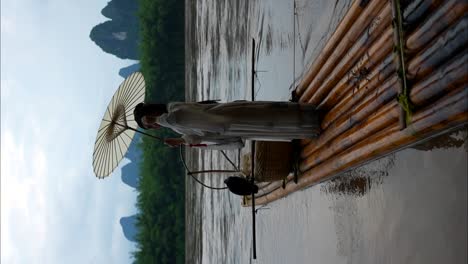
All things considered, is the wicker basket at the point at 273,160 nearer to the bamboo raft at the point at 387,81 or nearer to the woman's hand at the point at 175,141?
the bamboo raft at the point at 387,81

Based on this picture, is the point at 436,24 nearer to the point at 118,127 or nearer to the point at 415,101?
the point at 415,101

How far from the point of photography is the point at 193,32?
14453mm

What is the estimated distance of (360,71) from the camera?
285 cm

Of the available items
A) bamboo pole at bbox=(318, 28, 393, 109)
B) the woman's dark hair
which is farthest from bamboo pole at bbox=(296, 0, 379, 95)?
the woman's dark hair

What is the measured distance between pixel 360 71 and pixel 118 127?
1878 mm

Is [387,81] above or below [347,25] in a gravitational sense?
below

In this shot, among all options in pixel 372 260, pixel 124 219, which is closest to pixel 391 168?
pixel 372 260

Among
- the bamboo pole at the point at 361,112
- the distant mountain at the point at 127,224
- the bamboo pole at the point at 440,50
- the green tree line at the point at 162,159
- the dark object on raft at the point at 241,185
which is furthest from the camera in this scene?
the distant mountain at the point at 127,224

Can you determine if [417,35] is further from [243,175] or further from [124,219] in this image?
[124,219]

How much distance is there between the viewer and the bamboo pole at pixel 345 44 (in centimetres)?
265

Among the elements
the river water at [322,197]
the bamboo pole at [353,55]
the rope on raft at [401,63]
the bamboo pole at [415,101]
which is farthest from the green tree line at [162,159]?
the rope on raft at [401,63]

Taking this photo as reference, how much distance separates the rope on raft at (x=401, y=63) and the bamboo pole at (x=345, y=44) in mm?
197

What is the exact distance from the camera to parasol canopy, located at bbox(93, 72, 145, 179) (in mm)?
3846

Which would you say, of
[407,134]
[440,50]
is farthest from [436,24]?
[407,134]
